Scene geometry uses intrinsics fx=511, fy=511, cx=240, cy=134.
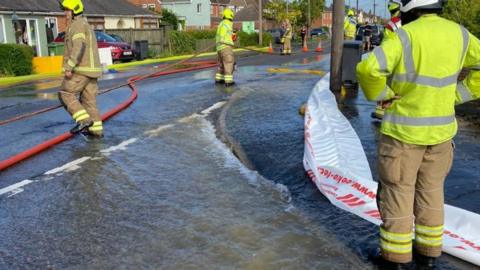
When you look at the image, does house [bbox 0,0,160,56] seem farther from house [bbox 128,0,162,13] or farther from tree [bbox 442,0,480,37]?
house [bbox 128,0,162,13]

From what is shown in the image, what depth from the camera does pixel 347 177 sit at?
4438 millimetres

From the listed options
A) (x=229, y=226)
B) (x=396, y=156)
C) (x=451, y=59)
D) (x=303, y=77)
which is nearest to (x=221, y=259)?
(x=229, y=226)

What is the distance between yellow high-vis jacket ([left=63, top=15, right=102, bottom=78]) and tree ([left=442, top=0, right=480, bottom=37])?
27.9ft

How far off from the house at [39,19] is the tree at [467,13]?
20554 mm

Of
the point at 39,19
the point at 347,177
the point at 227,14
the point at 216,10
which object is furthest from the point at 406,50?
the point at 216,10

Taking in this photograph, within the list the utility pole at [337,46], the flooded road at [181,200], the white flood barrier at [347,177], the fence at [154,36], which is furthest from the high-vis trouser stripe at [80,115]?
the fence at [154,36]

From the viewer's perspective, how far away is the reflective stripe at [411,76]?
2.99 metres

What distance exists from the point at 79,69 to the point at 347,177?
4460 mm

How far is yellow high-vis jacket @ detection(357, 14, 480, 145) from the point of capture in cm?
299

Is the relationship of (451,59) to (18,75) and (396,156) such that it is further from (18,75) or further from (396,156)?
(18,75)

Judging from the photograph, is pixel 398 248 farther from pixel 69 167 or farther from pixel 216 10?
pixel 216 10

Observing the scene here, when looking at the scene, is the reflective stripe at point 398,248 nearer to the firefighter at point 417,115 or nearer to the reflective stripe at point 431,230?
the firefighter at point 417,115

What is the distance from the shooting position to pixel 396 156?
125 inches

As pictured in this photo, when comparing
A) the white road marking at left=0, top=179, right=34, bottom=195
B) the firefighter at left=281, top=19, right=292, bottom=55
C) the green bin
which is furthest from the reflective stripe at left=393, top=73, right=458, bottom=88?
the firefighter at left=281, top=19, right=292, bottom=55
